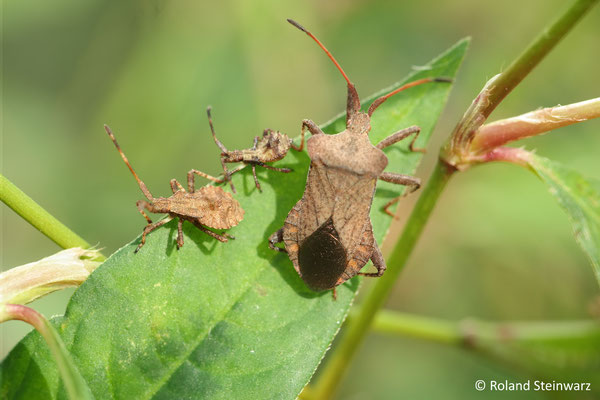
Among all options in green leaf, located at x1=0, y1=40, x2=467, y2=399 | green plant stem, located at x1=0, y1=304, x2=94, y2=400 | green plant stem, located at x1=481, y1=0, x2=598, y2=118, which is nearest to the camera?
green plant stem, located at x1=0, y1=304, x2=94, y2=400

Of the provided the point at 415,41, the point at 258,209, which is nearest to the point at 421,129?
the point at 258,209

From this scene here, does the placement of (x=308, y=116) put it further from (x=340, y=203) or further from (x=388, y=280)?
(x=388, y=280)

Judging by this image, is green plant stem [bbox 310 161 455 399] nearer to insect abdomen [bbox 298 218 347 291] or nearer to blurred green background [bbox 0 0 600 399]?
insect abdomen [bbox 298 218 347 291]

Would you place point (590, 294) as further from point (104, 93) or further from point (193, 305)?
point (104, 93)

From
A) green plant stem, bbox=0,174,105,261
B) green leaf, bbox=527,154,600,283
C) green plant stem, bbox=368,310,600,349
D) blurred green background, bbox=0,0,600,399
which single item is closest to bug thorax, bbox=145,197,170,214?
green plant stem, bbox=0,174,105,261

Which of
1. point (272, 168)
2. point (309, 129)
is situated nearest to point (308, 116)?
point (309, 129)

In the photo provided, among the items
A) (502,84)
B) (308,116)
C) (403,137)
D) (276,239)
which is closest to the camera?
(502,84)
